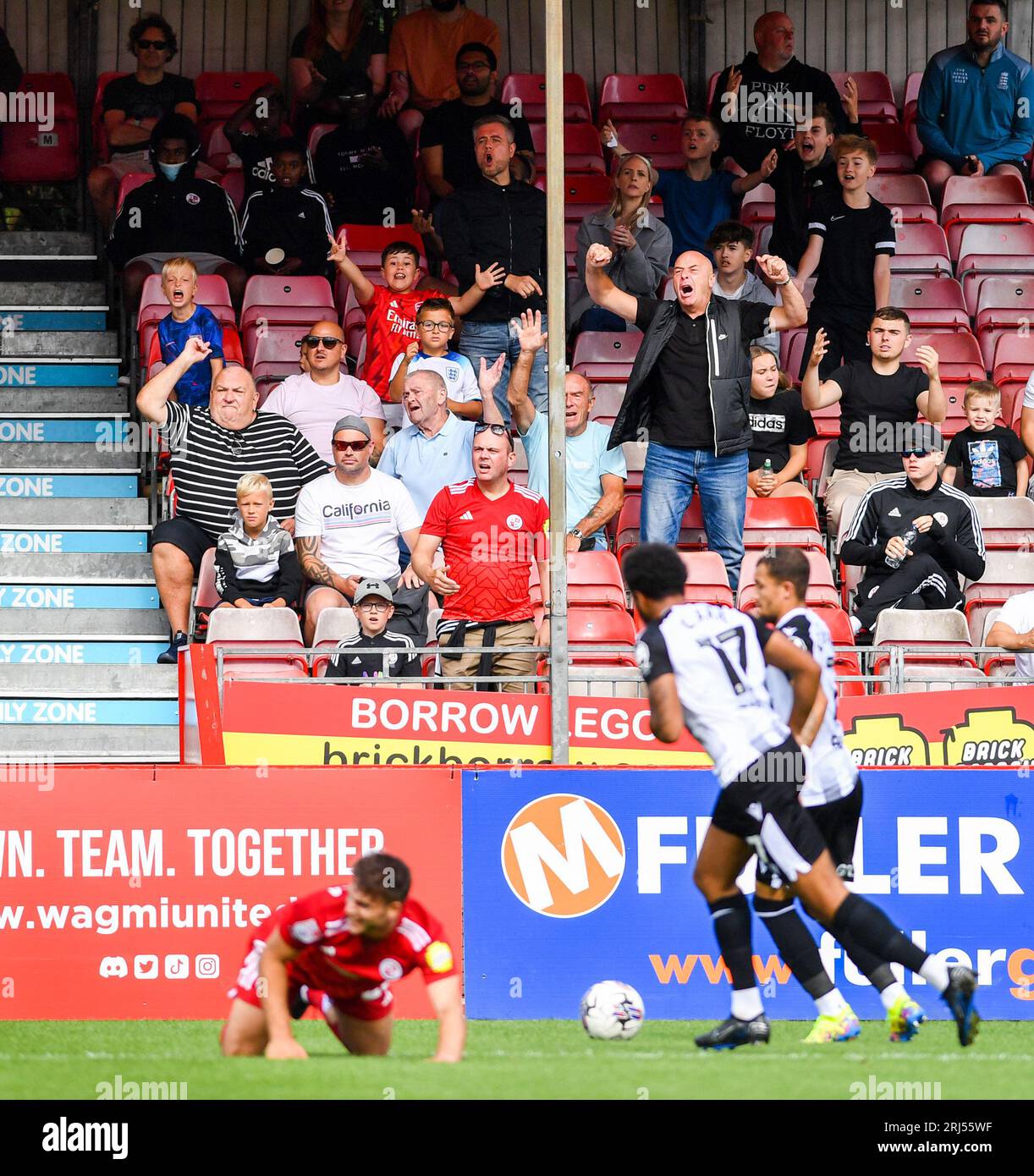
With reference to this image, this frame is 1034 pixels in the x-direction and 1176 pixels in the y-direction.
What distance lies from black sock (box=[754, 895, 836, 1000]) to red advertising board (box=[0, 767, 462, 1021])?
177cm

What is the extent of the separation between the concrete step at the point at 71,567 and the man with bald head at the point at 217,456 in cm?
81

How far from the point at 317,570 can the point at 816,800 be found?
3959 millimetres

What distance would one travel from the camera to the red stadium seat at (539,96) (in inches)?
615

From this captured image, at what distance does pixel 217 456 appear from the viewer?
1180 centimetres

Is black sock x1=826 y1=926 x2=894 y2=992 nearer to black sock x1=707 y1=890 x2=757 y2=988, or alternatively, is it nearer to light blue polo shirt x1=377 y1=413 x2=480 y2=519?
black sock x1=707 y1=890 x2=757 y2=988

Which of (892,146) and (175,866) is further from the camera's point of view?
(892,146)

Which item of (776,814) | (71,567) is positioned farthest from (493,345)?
(776,814)

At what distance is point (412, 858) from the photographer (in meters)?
9.26

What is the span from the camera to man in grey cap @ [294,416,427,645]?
37.3ft

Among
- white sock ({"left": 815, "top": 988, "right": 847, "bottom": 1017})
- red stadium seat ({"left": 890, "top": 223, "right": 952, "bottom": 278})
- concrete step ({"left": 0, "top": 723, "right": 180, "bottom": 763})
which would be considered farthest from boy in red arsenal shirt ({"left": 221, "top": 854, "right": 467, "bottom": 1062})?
red stadium seat ({"left": 890, "top": 223, "right": 952, "bottom": 278})

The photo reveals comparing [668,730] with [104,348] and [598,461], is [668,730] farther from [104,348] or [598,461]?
[104,348]

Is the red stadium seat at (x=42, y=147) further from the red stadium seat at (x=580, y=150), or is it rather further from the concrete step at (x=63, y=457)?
the red stadium seat at (x=580, y=150)

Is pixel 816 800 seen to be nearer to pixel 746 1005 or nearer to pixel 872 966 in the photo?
pixel 872 966

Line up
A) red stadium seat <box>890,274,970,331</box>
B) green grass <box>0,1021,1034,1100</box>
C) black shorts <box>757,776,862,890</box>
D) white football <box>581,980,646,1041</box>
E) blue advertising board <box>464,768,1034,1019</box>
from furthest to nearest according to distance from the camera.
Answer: red stadium seat <box>890,274,970,331</box> → blue advertising board <box>464,768,1034,1019</box> → black shorts <box>757,776,862,890</box> → white football <box>581,980,646,1041</box> → green grass <box>0,1021,1034,1100</box>
